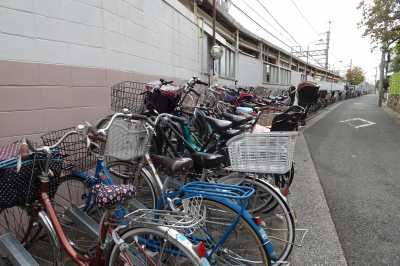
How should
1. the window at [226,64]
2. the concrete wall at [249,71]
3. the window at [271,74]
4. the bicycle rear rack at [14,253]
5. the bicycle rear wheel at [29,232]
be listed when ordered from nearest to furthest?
the bicycle rear rack at [14,253], the bicycle rear wheel at [29,232], the window at [226,64], the concrete wall at [249,71], the window at [271,74]

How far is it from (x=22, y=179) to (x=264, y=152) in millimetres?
1687

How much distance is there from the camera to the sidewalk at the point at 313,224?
2686 mm

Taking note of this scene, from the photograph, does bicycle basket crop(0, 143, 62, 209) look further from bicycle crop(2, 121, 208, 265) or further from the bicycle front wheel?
the bicycle front wheel

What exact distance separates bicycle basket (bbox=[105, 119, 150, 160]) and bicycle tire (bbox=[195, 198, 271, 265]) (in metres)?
0.76

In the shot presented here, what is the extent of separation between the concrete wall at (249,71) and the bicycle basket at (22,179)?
12.7 m

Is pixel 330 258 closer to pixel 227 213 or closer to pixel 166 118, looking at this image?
pixel 227 213

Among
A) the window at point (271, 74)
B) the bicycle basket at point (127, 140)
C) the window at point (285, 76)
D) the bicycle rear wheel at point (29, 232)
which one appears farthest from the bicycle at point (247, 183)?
the window at point (285, 76)

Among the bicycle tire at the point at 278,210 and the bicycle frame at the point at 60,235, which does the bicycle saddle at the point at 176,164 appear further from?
the bicycle frame at the point at 60,235

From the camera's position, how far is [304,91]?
5.51 m

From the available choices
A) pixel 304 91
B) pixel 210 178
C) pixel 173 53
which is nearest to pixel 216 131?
pixel 210 178

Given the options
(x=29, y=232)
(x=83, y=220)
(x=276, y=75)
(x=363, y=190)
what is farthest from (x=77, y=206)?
(x=276, y=75)

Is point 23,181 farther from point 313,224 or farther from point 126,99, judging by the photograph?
point 313,224

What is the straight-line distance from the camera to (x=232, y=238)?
7.16ft

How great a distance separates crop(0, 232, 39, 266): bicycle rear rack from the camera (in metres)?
1.88
